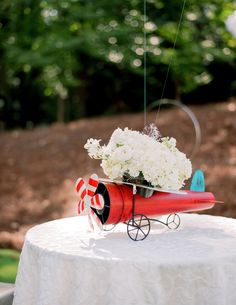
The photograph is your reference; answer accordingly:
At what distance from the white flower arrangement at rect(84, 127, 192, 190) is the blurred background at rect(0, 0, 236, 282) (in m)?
3.36

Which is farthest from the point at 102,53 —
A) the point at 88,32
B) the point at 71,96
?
the point at 71,96

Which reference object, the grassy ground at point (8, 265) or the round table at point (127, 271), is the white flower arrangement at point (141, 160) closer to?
the round table at point (127, 271)

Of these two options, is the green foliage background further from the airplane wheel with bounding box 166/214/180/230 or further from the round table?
the round table

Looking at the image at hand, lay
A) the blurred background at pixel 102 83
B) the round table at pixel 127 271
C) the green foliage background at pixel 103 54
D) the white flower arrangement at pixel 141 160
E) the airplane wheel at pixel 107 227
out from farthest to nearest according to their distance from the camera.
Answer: the green foliage background at pixel 103 54 < the blurred background at pixel 102 83 < the airplane wheel at pixel 107 227 < the white flower arrangement at pixel 141 160 < the round table at pixel 127 271

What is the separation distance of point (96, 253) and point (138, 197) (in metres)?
0.40

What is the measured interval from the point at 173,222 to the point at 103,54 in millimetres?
7227

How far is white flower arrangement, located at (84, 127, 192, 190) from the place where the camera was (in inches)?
90.8

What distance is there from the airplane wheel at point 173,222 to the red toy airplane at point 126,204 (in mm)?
18

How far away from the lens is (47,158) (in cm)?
913

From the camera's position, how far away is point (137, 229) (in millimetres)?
2451

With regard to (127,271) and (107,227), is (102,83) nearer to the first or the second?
(107,227)

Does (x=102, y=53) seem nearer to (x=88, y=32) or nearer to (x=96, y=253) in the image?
(x=88, y=32)

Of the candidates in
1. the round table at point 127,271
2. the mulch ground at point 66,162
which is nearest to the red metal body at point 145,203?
the round table at point 127,271

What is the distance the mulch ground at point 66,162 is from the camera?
6.70 metres
